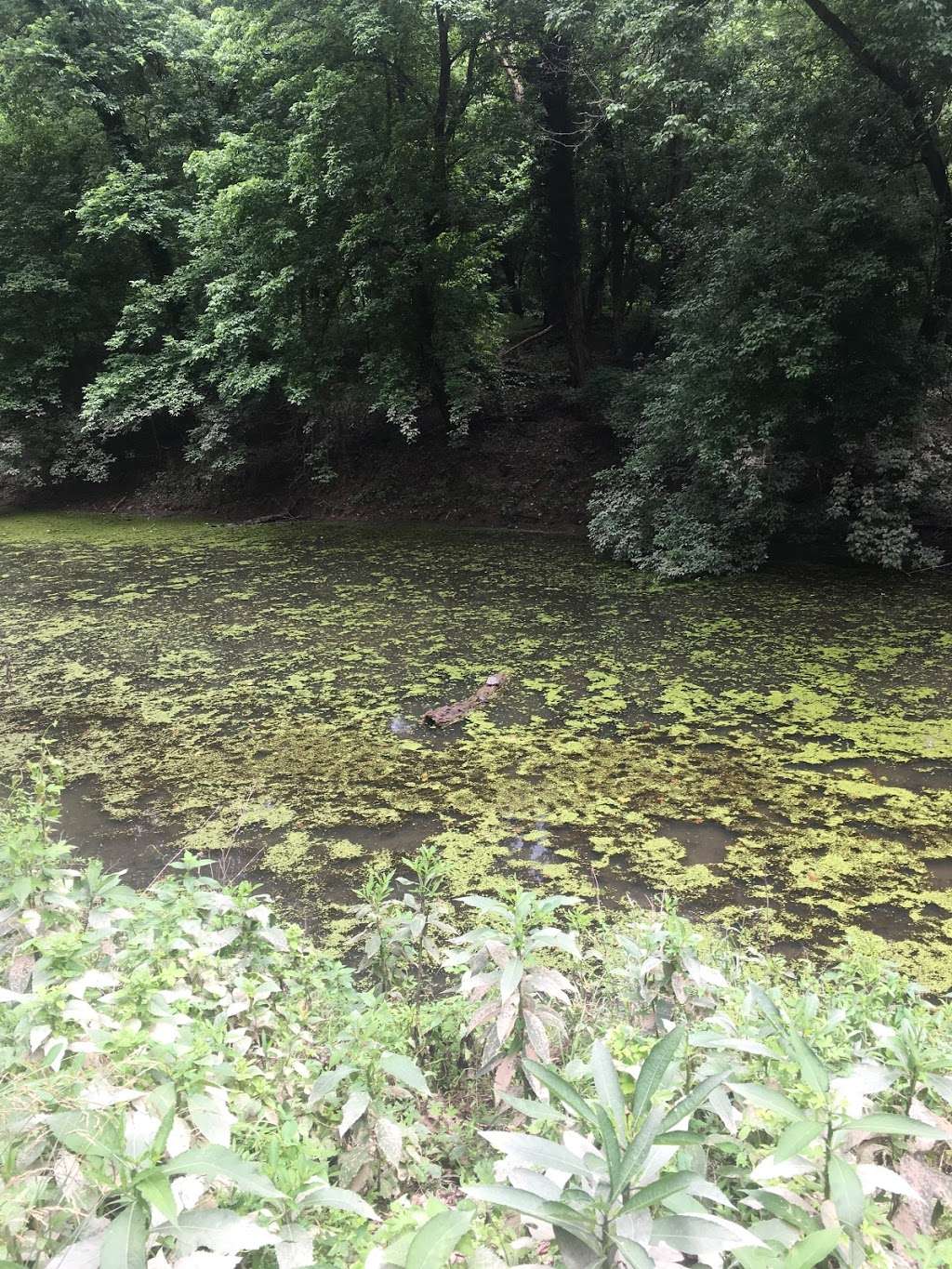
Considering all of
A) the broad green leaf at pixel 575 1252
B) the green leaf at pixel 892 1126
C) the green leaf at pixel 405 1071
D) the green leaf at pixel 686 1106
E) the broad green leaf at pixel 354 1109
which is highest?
the green leaf at pixel 686 1106

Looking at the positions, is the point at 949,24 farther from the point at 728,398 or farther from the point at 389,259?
the point at 389,259

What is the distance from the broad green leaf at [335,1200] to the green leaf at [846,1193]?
0.46 metres

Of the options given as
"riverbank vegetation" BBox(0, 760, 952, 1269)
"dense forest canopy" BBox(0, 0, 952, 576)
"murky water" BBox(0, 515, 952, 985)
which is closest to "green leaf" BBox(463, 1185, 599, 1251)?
"riverbank vegetation" BBox(0, 760, 952, 1269)

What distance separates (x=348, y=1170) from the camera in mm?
967

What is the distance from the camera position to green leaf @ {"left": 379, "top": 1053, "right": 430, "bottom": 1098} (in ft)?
3.25

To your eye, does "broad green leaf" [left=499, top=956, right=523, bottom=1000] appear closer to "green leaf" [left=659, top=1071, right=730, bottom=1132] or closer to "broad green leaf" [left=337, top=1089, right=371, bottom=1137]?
"broad green leaf" [left=337, top=1089, right=371, bottom=1137]

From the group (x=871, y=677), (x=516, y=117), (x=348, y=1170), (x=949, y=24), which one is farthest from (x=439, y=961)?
(x=516, y=117)

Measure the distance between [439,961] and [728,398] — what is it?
5400mm

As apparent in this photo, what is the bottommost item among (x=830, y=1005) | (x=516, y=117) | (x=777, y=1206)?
(x=830, y=1005)

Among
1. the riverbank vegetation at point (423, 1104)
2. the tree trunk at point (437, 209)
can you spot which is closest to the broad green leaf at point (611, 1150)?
the riverbank vegetation at point (423, 1104)

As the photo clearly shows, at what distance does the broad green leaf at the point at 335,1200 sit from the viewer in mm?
757

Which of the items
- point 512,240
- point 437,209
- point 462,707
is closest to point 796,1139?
point 462,707

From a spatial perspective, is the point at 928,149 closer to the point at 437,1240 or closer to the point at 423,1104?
the point at 423,1104

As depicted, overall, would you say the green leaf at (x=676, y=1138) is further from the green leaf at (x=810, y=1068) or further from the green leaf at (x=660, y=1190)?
the green leaf at (x=810, y=1068)
